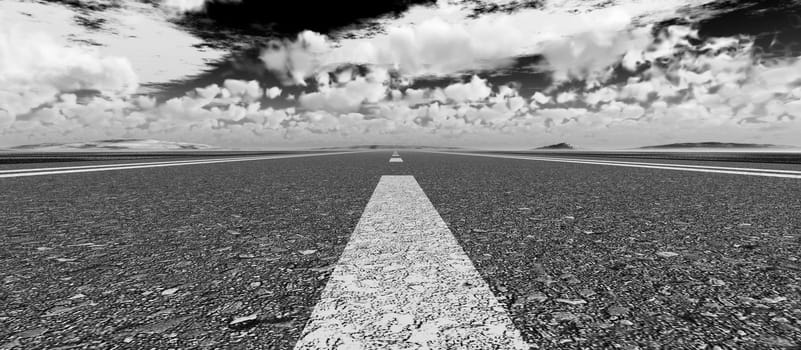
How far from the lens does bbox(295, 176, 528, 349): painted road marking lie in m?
1.43

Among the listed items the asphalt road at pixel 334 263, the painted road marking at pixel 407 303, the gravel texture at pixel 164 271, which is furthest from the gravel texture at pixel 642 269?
the gravel texture at pixel 164 271

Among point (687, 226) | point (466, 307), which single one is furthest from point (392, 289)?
point (687, 226)

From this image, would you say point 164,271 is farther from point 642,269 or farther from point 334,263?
point 642,269

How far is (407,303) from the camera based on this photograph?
5.68 ft

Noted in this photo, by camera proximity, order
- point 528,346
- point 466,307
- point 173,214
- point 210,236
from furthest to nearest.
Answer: point 173,214 < point 210,236 < point 466,307 < point 528,346

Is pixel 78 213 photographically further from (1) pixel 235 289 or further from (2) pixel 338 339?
(2) pixel 338 339

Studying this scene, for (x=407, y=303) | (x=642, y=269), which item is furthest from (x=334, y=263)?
(x=642, y=269)

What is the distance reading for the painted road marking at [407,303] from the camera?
56.1 inches

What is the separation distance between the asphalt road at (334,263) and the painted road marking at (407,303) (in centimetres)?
8

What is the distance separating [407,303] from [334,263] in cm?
73

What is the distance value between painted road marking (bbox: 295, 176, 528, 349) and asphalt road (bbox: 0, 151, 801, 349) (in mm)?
83

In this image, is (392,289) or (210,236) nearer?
(392,289)

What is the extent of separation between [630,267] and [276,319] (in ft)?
5.50

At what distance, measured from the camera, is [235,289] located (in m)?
1.96
